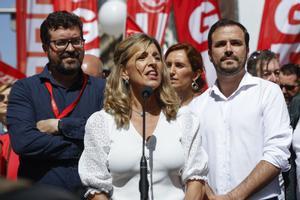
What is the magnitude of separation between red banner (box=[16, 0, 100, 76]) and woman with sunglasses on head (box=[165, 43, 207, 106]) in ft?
14.0

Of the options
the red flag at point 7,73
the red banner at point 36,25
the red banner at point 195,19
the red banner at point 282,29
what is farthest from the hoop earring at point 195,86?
the red banner at point 36,25

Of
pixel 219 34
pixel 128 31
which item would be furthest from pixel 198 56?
pixel 128 31

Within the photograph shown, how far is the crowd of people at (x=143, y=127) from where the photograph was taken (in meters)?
2.82

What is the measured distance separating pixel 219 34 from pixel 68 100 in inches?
40.1

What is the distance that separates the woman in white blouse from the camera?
9.12 feet

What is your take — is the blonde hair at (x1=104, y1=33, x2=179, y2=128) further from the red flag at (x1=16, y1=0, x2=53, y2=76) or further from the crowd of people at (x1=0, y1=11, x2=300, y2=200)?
the red flag at (x1=16, y1=0, x2=53, y2=76)

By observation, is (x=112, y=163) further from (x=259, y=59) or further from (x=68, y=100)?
(x=259, y=59)

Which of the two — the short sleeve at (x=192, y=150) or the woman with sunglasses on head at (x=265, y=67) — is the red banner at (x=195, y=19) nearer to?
the woman with sunglasses on head at (x=265, y=67)

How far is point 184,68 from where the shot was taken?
4355 millimetres

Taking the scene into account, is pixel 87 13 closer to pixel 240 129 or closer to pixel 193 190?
pixel 240 129

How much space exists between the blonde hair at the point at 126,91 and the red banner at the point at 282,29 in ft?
17.1

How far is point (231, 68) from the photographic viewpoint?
11.8ft

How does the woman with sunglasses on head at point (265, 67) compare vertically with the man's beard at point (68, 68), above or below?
below

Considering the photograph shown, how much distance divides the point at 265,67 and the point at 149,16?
168 inches
